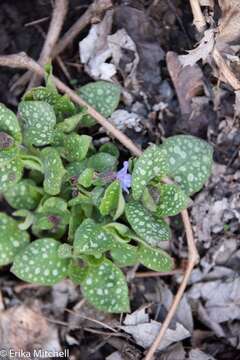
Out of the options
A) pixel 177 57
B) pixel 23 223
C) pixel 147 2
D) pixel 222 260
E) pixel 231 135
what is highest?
pixel 147 2

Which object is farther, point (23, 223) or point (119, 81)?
point (119, 81)

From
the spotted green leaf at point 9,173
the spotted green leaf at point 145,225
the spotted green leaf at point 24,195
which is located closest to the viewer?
the spotted green leaf at point 145,225

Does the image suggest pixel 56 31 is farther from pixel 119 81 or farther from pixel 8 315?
pixel 8 315

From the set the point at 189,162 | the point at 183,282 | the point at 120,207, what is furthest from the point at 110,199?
the point at 183,282

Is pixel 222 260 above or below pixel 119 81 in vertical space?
below

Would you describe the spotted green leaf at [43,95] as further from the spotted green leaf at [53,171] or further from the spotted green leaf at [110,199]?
the spotted green leaf at [110,199]

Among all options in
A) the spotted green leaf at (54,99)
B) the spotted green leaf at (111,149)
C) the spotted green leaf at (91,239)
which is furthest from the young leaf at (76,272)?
the spotted green leaf at (54,99)

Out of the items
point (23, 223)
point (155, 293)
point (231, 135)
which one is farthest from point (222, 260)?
point (23, 223)
